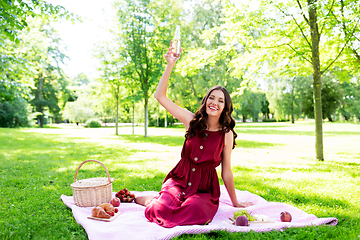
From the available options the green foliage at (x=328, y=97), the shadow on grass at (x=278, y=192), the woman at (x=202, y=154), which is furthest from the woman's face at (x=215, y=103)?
the green foliage at (x=328, y=97)

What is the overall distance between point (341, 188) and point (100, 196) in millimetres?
4841

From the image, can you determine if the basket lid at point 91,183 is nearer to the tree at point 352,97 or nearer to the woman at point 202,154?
the woman at point 202,154

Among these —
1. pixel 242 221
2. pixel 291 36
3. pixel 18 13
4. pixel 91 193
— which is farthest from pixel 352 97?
pixel 91 193

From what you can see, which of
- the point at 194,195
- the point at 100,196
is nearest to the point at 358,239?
the point at 194,195

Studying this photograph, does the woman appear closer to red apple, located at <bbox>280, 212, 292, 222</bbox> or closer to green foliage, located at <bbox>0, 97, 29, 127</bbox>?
red apple, located at <bbox>280, 212, 292, 222</bbox>

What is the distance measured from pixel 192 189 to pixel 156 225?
0.75 m

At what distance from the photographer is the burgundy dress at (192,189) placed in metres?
3.41

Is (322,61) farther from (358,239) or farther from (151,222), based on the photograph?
(151,222)

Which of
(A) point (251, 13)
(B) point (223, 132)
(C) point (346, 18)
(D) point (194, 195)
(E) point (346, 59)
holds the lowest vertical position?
(D) point (194, 195)

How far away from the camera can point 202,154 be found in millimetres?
3848

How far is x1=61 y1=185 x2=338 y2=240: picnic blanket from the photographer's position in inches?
120

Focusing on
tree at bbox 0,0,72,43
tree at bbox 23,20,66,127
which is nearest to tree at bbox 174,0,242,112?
tree at bbox 23,20,66,127

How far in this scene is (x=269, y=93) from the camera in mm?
36125

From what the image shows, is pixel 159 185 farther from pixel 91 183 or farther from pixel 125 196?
pixel 91 183
